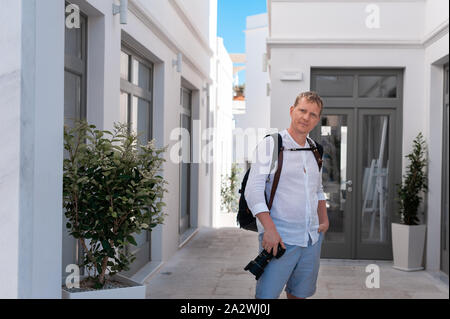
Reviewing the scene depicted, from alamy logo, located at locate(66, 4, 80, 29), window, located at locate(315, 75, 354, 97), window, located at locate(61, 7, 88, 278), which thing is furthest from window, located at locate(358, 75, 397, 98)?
alamy logo, located at locate(66, 4, 80, 29)

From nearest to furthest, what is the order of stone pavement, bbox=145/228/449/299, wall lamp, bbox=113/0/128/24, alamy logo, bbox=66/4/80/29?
1. alamy logo, bbox=66/4/80/29
2. wall lamp, bbox=113/0/128/24
3. stone pavement, bbox=145/228/449/299

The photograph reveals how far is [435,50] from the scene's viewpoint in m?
6.09

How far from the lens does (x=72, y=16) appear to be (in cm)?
378

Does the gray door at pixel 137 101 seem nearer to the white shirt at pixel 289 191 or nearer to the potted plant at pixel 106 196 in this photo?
the potted plant at pixel 106 196

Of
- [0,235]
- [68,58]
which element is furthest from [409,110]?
[0,235]

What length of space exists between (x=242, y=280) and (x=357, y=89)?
274 cm

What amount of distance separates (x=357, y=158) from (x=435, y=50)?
1530 millimetres

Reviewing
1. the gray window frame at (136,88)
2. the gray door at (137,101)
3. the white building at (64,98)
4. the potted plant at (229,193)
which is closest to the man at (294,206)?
the white building at (64,98)

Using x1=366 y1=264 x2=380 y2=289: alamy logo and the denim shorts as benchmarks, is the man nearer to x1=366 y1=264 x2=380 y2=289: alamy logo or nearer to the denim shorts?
the denim shorts

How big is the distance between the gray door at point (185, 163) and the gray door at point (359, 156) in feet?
8.25

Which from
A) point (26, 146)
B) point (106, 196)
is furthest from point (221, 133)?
point (26, 146)

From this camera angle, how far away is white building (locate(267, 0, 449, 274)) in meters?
6.54

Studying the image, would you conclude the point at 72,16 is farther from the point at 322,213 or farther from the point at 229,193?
the point at 229,193

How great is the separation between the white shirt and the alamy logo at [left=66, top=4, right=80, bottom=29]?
6.02 feet
